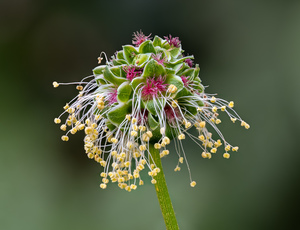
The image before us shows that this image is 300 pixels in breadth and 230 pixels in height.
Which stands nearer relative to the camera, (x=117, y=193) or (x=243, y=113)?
(x=117, y=193)

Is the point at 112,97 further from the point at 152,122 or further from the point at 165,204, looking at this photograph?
the point at 165,204

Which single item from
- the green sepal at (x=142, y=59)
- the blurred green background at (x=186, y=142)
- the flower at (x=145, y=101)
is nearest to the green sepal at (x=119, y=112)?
the flower at (x=145, y=101)

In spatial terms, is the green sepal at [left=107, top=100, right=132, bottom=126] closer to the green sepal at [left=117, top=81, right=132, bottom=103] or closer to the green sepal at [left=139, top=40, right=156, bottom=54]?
the green sepal at [left=117, top=81, right=132, bottom=103]

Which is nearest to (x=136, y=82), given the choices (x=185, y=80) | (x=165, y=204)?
(x=185, y=80)
